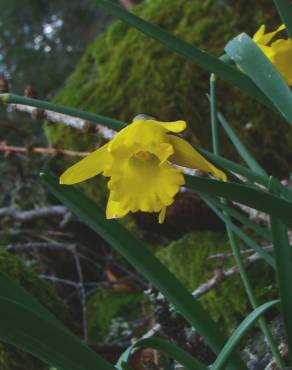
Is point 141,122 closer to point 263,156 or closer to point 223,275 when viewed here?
point 223,275

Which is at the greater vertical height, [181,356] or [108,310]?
[181,356]

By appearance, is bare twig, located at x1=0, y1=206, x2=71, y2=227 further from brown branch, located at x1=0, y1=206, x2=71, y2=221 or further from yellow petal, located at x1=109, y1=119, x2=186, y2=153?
yellow petal, located at x1=109, y1=119, x2=186, y2=153

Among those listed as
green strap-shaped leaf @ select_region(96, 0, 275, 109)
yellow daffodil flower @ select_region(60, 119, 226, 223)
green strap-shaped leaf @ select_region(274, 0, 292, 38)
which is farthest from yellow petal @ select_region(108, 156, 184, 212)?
green strap-shaped leaf @ select_region(274, 0, 292, 38)

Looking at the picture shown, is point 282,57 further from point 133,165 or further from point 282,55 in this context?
point 133,165

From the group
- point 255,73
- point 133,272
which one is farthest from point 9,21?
point 255,73

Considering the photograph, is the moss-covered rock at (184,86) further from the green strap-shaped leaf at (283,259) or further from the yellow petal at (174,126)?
the yellow petal at (174,126)

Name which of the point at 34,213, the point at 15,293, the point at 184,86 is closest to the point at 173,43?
the point at 15,293
